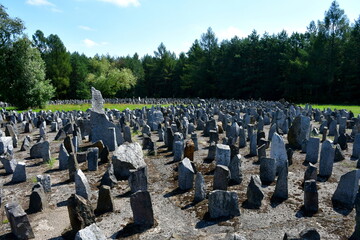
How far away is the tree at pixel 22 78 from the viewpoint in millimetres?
27844

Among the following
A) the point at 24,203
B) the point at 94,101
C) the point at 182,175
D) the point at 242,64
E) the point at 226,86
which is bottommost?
the point at 24,203

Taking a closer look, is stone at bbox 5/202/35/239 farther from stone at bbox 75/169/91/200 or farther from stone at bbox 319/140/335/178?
stone at bbox 319/140/335/178

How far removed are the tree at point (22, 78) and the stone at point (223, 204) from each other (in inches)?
1120

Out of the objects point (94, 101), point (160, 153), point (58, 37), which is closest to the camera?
point (160, 153)

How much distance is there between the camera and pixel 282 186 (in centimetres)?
530

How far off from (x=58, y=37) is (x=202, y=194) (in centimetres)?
6147

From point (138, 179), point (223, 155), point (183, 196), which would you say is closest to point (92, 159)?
point (138, 179)

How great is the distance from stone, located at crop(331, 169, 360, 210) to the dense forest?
97.3 feet

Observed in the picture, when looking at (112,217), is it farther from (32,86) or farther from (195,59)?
(195,59)

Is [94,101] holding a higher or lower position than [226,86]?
lower

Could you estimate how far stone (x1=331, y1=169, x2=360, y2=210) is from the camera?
4.93m

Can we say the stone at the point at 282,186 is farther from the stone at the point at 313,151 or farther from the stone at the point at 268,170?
the stone at the point at 313,151

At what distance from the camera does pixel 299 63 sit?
37.6 m

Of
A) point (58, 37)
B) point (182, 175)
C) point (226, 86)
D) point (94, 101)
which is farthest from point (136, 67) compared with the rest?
point (182, 175)
